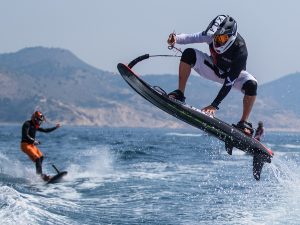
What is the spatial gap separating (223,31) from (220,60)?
58 centimetres

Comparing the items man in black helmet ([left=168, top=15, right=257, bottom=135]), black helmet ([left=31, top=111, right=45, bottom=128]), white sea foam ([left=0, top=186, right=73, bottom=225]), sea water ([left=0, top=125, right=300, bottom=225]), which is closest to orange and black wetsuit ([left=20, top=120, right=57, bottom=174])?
black helmet ([left=31, top=111, right=45, bottom=128])

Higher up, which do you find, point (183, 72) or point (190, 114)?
point (183, 72)

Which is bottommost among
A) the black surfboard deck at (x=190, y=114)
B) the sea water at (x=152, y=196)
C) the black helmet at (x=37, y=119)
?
the sea water at (x=152, y=196)

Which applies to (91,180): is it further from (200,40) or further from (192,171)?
(200,40)

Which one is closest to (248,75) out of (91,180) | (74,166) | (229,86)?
(229,86)

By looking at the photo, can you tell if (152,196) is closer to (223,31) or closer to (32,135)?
(32,135)

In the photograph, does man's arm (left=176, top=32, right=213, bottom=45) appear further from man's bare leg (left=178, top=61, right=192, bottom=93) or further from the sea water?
the sea water

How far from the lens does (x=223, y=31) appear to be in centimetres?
1023

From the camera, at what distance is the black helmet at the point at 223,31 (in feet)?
33.6

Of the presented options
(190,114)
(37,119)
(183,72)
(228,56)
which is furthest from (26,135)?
(228,56)

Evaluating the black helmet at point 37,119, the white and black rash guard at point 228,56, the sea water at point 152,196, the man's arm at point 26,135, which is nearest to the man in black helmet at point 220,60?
the white and black rash guard at point 228,56

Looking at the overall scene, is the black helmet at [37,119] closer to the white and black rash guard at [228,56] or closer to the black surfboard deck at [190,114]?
the black surfboard deck at [190,114]

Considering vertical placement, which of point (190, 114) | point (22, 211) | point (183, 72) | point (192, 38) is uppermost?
point (192, 38)

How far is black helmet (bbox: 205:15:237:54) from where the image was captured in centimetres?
1025
